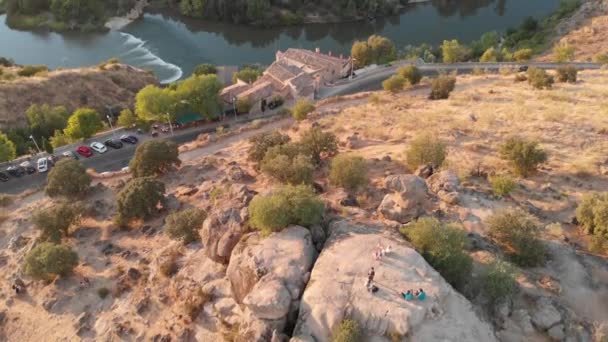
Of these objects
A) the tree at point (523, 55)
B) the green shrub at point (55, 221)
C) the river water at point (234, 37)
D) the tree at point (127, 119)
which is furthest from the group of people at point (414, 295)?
the river water at point (234, 37)

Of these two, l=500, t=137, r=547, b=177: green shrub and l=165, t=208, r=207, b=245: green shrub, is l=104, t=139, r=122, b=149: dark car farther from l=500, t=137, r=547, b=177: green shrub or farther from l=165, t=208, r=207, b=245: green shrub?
l=500, t=137, r=547, b=177: green shrub

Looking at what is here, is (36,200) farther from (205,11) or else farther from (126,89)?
(205,11)

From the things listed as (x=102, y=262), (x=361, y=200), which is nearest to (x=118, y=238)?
(x=102, y=262)

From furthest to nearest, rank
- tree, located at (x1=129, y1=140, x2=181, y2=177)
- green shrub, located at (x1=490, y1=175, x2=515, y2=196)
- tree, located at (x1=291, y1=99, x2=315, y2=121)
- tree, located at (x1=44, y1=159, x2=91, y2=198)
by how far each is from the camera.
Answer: tree, located at (x1=291, y1=99, x2=315, y2=121)
tree, located at (x1=129, y1=140, x2=181, y2=177)
tree, located at (x1=44, y1=159, x2=91, y2=198)
green shrub, located at (x1=490, y1=175, x2=515, y2=196)

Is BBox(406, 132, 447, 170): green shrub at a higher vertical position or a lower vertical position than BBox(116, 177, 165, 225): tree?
higher

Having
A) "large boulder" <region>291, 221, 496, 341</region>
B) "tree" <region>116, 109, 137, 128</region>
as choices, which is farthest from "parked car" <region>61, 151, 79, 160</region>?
"large boulder" <region>291, 221, 496, 341</region>

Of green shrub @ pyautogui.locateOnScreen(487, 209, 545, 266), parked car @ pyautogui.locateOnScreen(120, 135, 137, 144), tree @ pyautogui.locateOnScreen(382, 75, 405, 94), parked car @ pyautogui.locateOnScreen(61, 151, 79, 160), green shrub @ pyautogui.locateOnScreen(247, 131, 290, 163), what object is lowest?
parked car @ pyautogui.locateOnScreen(61, 151, 79, 160)

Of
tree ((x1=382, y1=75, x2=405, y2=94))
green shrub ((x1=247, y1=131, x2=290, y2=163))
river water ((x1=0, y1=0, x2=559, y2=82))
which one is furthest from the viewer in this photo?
river water ((x1=0, y1=0, x2=559, y2=82))

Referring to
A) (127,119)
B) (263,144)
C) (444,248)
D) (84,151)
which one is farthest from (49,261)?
(127,119)
